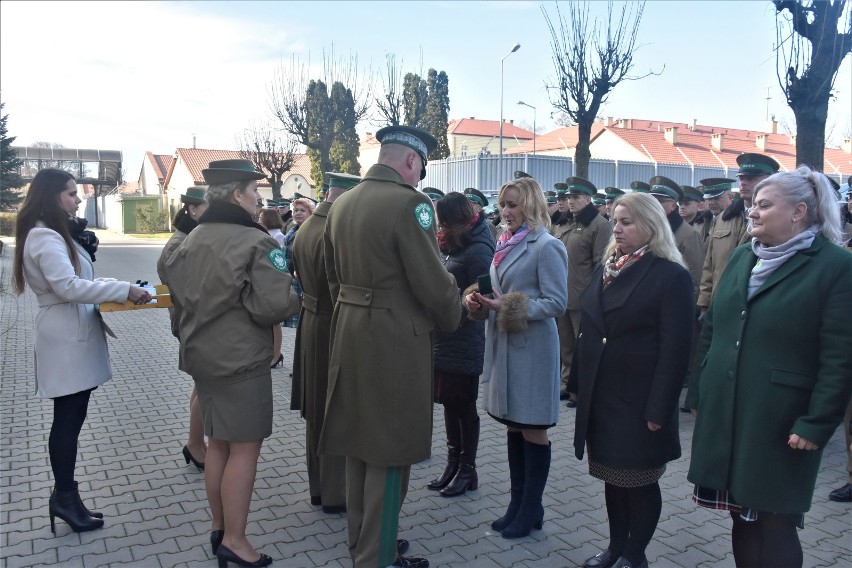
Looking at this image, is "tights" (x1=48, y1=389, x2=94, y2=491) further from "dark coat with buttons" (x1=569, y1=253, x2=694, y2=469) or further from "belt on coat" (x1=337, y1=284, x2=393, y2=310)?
"dark coat with buttons" (x1=569, y1=253, x2=694, y2=469)

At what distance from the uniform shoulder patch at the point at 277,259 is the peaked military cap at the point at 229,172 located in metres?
0.40

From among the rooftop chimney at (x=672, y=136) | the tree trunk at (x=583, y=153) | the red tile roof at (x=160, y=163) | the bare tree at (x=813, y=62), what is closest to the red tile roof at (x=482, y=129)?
the rooftop chimney at (x=672, y=136)

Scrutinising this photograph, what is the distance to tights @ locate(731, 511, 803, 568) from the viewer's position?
2762mm

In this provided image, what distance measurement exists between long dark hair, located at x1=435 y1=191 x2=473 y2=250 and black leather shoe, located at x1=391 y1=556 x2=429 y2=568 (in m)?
1.93

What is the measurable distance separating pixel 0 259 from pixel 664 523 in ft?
81.0

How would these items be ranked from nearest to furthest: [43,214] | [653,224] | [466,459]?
[653,224], [43,214], [466,459]

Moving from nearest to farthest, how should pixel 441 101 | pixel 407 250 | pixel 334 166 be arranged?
pixel 407 250
pixel 334 166
pixel 441 101

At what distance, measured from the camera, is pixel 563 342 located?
284 inches

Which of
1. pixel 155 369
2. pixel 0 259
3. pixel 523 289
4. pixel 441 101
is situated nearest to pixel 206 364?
pixel 523 289

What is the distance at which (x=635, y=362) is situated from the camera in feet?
10.4

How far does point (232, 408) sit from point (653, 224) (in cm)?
227

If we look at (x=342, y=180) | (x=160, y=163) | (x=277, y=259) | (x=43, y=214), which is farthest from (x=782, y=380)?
(x=160, y=163)

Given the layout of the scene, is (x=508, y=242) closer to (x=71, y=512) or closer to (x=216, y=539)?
(x=216, y=539)

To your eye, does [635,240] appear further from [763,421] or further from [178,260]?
[178,260]
